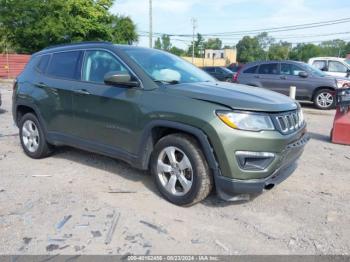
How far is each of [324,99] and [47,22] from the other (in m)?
26.8

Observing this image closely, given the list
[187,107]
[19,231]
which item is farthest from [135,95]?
[19,231]

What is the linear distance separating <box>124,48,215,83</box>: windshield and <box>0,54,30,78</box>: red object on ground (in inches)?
1137

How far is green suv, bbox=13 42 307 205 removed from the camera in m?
3.89

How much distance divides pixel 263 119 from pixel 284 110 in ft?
1.25

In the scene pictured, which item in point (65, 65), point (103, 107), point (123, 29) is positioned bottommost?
point (103, 107)

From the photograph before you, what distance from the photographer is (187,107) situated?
409 centimetres

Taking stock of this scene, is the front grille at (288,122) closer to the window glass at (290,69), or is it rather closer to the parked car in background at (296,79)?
the parked car in background at (296,79)

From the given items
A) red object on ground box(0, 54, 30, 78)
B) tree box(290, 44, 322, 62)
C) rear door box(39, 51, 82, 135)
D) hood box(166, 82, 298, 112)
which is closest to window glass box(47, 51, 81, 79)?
rear door box(39, 51, 82, 135)

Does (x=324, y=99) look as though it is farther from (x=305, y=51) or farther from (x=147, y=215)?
(x=305, y=51)

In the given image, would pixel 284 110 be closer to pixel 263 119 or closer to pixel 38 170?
pixel 263 119

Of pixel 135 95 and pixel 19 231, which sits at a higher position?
pixel 135 95

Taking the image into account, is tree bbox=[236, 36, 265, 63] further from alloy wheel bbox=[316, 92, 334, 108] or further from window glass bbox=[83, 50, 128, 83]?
window glass bbox=[83, 50, 128, 83]

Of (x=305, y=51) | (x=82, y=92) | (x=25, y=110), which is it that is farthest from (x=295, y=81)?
(x=305, y=51)

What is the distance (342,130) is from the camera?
7625 mm
